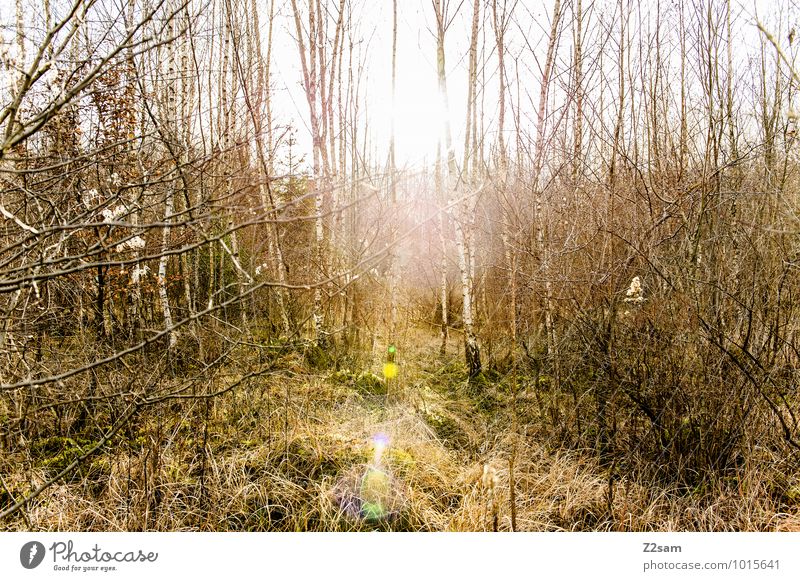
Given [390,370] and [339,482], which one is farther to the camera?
[390,370]

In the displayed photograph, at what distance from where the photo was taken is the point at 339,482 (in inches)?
98.3

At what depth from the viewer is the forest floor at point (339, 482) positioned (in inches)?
Result: 85.9

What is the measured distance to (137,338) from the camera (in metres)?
3.75

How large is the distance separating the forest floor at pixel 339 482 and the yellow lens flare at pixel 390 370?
2.95ft

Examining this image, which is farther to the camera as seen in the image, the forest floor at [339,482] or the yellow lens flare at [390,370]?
the yellow lens flare at [390,370]

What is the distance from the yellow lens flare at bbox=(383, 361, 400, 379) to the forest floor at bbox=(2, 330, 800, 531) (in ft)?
2.95

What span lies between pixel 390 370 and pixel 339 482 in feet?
6.45

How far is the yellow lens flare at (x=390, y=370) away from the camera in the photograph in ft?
14.1
